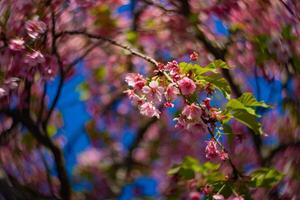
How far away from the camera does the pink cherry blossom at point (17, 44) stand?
8.12ft

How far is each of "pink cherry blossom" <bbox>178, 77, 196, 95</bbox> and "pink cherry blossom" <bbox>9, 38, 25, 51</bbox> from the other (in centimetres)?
82

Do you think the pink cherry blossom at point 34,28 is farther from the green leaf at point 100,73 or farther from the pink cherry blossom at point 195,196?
the green leaf at point 100,73

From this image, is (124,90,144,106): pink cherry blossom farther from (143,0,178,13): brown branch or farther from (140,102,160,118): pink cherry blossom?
(143,0,178,13): brown branch

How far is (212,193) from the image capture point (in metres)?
2.18

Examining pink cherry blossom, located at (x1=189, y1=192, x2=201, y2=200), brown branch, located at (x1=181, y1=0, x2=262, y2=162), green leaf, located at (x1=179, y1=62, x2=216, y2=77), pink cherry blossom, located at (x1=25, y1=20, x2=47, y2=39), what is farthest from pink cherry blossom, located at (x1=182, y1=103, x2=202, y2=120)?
brown branch, located at (x1=181, y1=0, x2=262, y2=162)

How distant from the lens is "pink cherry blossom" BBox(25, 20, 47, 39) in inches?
97.3

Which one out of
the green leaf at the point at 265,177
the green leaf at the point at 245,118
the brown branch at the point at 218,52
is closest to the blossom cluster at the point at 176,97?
the green leaf at the point at 245,118

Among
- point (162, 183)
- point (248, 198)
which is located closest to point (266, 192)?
point (248, 198)

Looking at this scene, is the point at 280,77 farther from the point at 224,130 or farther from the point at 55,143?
the point at 55,143

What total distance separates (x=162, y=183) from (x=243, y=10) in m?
0.97

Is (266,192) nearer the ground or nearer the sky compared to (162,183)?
nearer the sky

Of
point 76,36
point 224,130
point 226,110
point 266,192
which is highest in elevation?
point 226,110

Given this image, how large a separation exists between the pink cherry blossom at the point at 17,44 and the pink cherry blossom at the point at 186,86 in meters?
0.82

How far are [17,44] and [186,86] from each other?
0.85 m
